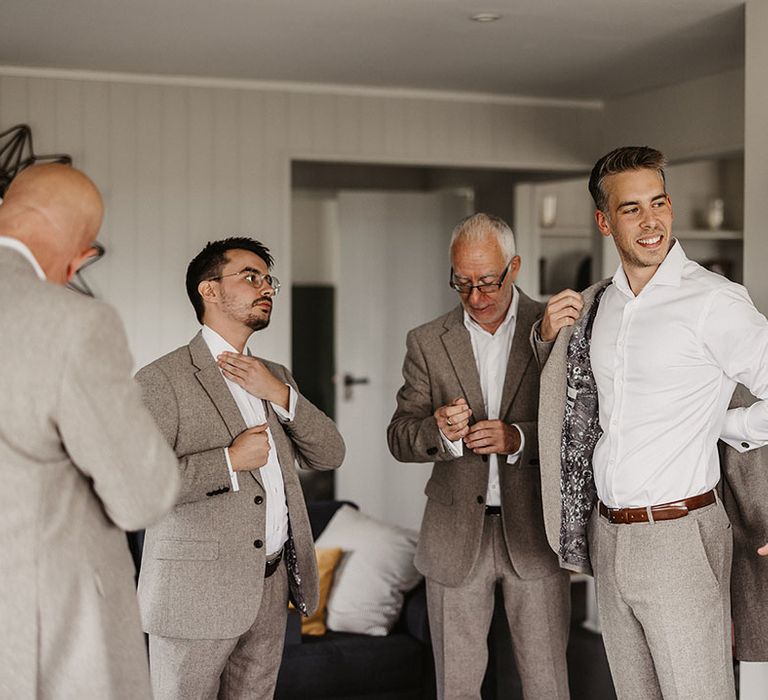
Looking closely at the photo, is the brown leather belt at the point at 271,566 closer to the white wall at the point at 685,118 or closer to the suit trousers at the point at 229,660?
the suit trousers at the point at 229,660

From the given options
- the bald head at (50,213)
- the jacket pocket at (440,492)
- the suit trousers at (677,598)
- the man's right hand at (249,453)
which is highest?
the bald head at (50,213)

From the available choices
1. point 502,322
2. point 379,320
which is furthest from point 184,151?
point 502,322

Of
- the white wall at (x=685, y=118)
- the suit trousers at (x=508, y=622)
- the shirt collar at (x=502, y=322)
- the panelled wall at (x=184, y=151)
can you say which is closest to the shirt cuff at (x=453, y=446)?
the suit trousers at (x=508, y=622)

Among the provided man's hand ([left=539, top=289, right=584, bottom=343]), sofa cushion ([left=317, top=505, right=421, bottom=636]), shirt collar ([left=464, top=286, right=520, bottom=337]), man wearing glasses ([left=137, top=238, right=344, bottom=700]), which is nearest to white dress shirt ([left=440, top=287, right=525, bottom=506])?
shirt collar ([left=464, top=286, right=520, bottom=337])

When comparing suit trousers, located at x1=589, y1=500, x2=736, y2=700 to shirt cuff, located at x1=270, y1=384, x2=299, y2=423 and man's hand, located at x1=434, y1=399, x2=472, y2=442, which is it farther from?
shirt cuff, located at x1=270, y1=384, x2=299, y2=423

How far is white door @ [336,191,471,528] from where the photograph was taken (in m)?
6.88

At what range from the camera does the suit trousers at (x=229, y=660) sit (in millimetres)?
2717

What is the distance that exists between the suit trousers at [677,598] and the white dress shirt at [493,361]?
1.83 feet

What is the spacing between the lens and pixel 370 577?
13.7 feet

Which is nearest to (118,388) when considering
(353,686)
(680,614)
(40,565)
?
(40,565)

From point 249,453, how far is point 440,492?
2.71ft

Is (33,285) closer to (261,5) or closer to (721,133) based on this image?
(261,5)

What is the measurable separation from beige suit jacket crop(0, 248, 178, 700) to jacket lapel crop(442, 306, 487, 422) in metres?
1.43

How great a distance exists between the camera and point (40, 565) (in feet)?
6.31
